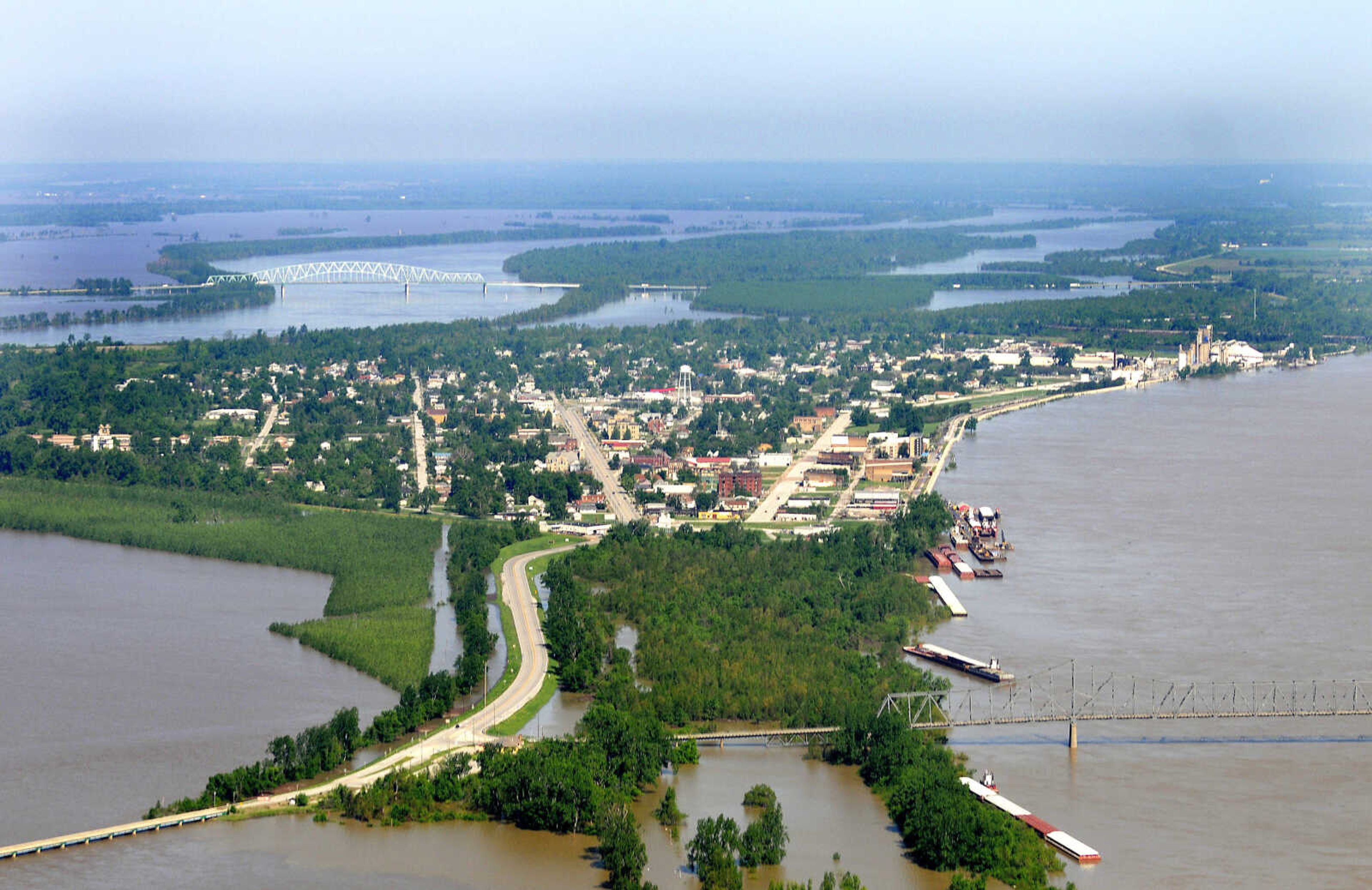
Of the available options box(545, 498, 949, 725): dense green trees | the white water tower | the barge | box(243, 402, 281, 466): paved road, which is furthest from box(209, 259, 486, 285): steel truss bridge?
the barge

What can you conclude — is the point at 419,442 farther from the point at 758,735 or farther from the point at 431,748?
the point at 758,735

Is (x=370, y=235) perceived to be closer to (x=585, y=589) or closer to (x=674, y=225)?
(x=674, y=225)

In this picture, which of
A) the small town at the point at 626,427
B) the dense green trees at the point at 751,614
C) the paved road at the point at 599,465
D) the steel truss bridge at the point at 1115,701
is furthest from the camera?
the small town at the point at 626,427

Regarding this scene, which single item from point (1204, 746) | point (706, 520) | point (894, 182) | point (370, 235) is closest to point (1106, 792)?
point (1204, 746)

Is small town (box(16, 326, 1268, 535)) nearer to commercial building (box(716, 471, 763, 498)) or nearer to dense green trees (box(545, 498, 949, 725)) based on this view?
commercial building (box(716, 471, 763, 498))

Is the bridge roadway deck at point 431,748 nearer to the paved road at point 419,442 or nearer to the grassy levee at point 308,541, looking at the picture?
the grassy levee at point 308,541

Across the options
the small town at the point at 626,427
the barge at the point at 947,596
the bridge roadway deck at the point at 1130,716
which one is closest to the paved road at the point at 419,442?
the small town at the point at 626,427
